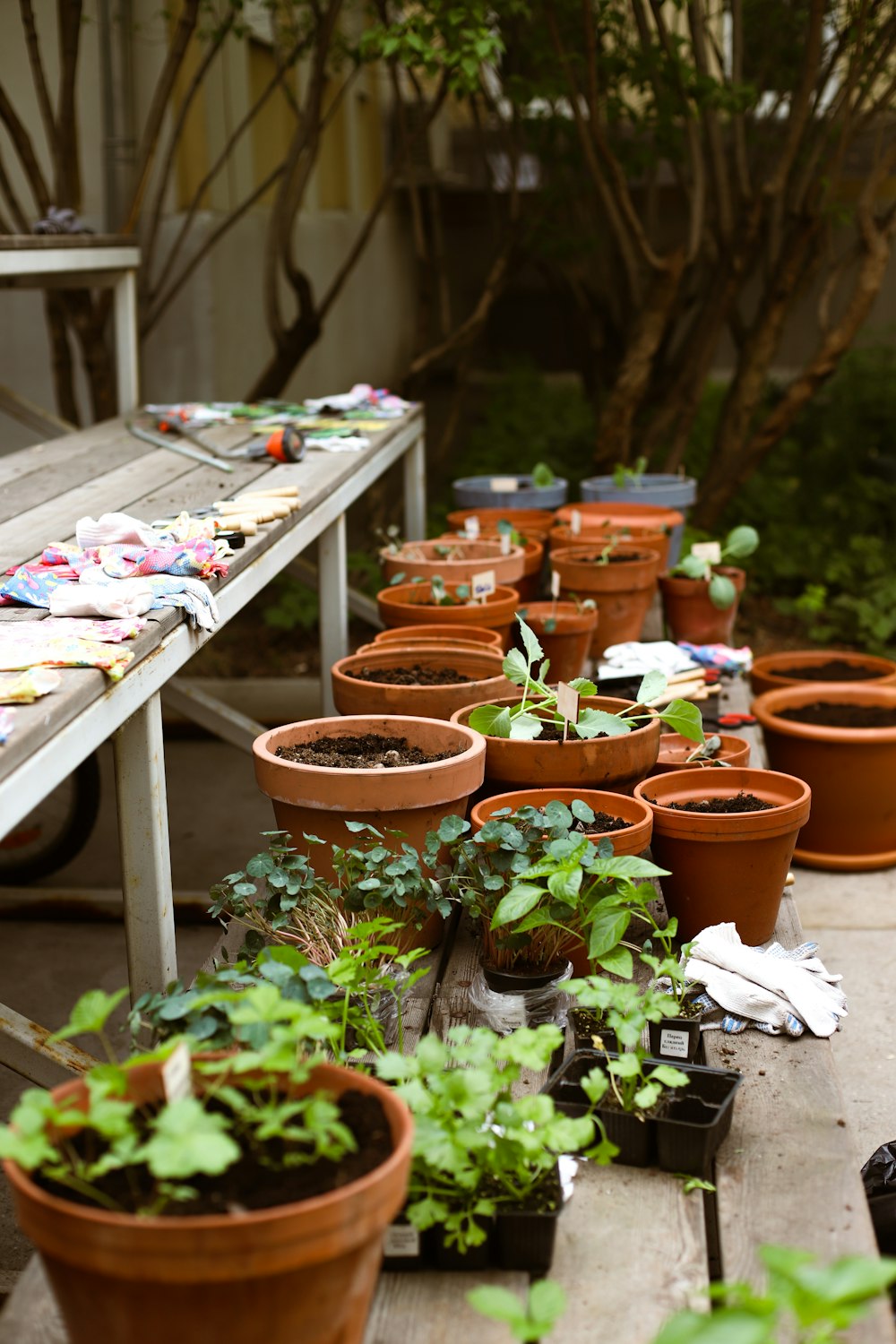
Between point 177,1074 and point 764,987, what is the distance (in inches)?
40.4

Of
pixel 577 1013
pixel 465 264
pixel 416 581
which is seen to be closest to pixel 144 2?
pixel 416 581

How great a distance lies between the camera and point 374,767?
2.17m

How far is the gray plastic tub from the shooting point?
470 centimetres

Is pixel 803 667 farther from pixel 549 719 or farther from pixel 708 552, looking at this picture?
pixel 549 719

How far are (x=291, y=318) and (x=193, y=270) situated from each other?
188cm

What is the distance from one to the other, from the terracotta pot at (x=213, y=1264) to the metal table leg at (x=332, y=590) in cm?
232

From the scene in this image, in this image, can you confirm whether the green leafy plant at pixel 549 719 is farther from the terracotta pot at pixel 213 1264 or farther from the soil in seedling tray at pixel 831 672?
the soil in seedling tray at pixel 831 672

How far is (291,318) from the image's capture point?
7629mm

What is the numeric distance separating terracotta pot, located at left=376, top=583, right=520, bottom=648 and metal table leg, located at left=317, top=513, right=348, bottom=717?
0.14 meters

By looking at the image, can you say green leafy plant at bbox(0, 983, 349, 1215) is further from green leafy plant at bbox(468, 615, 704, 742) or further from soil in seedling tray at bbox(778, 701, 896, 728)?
soil in seedling tray at bbox(778, 701, 896, 728)

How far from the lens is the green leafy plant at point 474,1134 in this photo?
1396mm

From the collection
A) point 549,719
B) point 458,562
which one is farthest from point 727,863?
point 458,562

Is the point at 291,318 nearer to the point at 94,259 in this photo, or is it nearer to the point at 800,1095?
the point at 94,259

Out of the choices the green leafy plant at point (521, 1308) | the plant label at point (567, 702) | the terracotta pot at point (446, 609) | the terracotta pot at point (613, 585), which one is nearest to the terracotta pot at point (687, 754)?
the plant label at point (567, 702)
